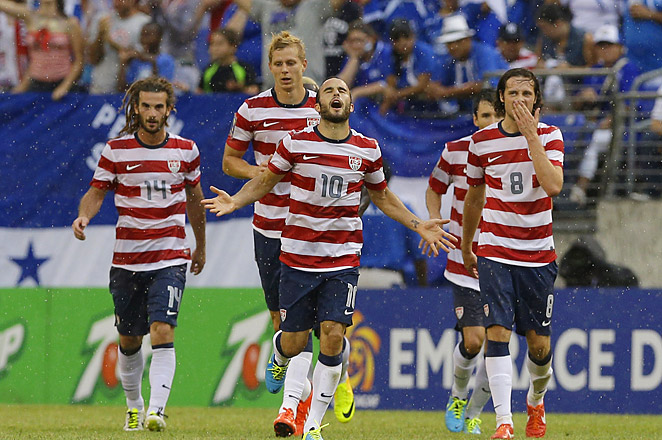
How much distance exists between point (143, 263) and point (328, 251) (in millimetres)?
2110

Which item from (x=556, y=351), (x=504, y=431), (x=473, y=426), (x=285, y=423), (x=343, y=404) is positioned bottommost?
(x=556, y=351)

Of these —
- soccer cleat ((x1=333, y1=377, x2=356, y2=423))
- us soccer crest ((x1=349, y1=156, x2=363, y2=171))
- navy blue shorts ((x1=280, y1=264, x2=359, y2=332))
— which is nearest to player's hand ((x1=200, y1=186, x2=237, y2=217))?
navy blue shorts ((x1=280, y1=264, x2=359, y2=332))

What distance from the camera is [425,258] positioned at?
1106 cm

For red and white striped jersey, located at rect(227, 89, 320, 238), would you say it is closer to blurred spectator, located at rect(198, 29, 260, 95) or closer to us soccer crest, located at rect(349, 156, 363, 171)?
us soccer crest, located at rect(349, 156, 363, 171)

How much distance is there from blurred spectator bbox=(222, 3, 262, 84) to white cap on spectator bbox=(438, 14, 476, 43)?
6.67ft

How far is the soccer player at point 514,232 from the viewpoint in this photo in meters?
6.68

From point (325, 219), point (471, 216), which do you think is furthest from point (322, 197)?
point (471, 216)

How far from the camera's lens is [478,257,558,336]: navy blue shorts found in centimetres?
670

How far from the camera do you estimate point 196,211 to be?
8266mm

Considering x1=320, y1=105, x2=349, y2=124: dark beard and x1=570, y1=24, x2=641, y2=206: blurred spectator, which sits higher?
x1=320, y1=105, x2=349, y2=124: dark beard

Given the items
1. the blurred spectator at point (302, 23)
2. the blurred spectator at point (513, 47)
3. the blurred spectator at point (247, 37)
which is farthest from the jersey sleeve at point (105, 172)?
the blurred spectator at point (513, 47)

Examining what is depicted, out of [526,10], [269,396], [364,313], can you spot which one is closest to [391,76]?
[526,10]

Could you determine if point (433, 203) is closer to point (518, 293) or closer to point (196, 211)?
point (518, 293)

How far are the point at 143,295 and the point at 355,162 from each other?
8.02 feet
